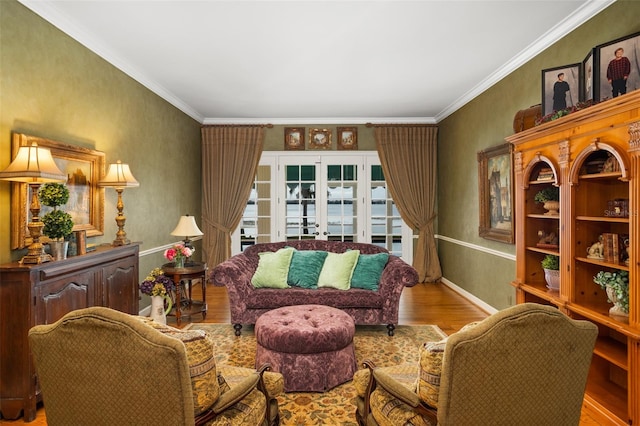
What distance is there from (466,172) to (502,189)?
1.12 metres

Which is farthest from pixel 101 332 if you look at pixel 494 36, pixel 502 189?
pixel 502 189

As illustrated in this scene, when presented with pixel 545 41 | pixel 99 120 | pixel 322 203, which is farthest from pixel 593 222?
pixel 322 203

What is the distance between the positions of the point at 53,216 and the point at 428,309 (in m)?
4.22

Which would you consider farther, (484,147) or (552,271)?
(484,147)

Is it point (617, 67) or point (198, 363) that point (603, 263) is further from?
point (198, 363)

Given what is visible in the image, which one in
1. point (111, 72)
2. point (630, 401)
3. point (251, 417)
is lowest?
point (630, 401)

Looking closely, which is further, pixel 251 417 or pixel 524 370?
pixel 251 417

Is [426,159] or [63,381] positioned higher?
[426,159]

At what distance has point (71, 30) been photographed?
129 inches

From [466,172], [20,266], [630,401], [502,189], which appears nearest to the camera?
[630,401]

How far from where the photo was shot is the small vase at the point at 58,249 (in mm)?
2668

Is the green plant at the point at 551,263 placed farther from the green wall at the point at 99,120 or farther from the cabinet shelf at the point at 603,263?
the green wall at the point at 99,120

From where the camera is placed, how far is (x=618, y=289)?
89.5 inches

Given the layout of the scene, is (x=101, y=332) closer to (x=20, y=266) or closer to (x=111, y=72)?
(x=20, y=266)
